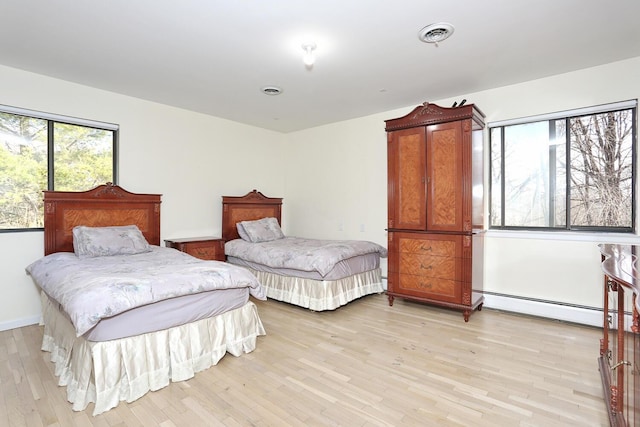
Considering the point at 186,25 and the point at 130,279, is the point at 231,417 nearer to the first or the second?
the point at 130,279

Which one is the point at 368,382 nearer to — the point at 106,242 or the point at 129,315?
the point at 129,315

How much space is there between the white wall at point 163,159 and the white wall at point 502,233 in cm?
91

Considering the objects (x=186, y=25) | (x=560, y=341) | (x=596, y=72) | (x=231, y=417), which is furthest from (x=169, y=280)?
(x=596, y=72)

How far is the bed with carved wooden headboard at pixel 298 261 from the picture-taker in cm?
372

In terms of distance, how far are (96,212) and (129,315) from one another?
7.30 feet

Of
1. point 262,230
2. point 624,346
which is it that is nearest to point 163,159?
point 262,230

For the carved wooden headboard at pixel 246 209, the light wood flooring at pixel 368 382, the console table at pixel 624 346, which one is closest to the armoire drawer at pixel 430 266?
the light wood flooring at pixel 368 382

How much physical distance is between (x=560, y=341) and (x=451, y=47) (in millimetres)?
2745

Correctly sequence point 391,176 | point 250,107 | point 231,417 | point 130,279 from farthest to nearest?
point 250,107
point 391,176
point 130,279
point 231,417

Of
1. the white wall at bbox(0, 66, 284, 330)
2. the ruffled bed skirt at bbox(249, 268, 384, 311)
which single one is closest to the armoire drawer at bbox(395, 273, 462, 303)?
the ruffled bed skirt at bbox(249, 268, 384, 311)

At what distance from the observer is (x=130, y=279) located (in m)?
2.21

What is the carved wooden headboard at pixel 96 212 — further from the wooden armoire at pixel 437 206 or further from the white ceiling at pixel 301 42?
the wooden armoire at pixel 437 206

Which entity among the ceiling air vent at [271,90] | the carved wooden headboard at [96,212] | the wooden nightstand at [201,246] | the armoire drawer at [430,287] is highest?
the ceiling air vent at [271,90]

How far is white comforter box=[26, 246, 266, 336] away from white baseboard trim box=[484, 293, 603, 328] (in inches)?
107
